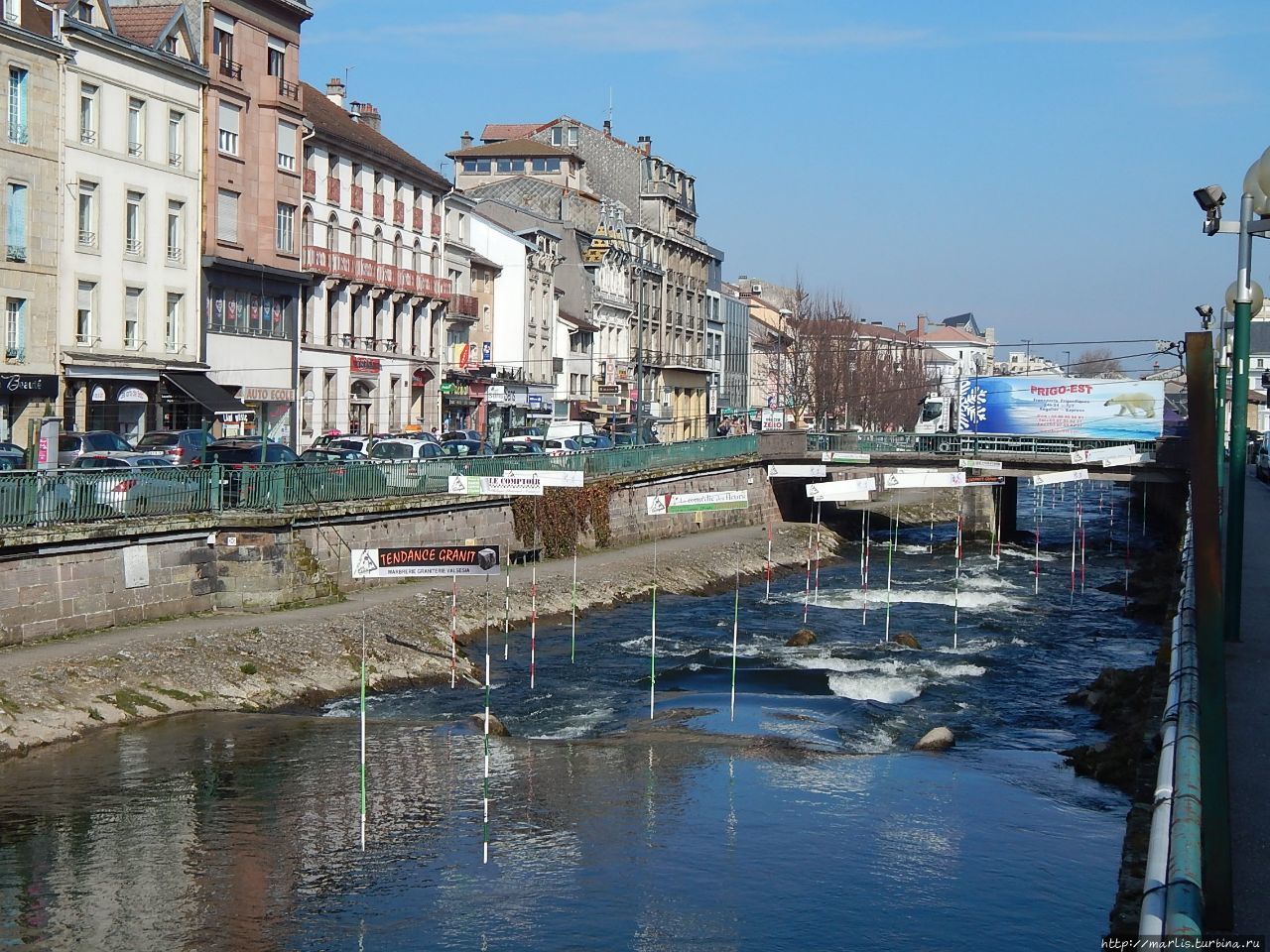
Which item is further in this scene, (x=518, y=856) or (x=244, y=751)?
(x=244, y=751)

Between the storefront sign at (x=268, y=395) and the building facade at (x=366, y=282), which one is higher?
the building facade at (x=366, y=282)

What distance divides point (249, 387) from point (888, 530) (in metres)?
31.9

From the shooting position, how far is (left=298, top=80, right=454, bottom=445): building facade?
5562 centimetres

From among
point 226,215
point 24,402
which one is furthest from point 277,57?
point 24,402

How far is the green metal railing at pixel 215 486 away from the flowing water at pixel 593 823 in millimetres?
5114

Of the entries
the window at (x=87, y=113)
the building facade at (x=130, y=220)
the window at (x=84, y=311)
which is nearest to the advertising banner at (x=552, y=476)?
the building facade at (x=130, y=220)

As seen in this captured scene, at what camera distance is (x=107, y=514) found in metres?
27.2

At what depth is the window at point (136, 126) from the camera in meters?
45.4

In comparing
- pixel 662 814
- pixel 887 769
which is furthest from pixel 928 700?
pixel 662 814

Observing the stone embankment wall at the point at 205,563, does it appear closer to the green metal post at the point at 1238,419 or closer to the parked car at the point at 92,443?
the parked car at the point at 92,443

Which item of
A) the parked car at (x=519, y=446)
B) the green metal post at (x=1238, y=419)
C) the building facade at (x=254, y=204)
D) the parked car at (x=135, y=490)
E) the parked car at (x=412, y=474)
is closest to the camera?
the green metal post at (x=1238, y=419)

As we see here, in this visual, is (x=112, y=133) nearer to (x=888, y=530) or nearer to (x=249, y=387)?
(x=249, y=387)

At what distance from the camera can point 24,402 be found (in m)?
41.8

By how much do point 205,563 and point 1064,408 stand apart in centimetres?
4465
